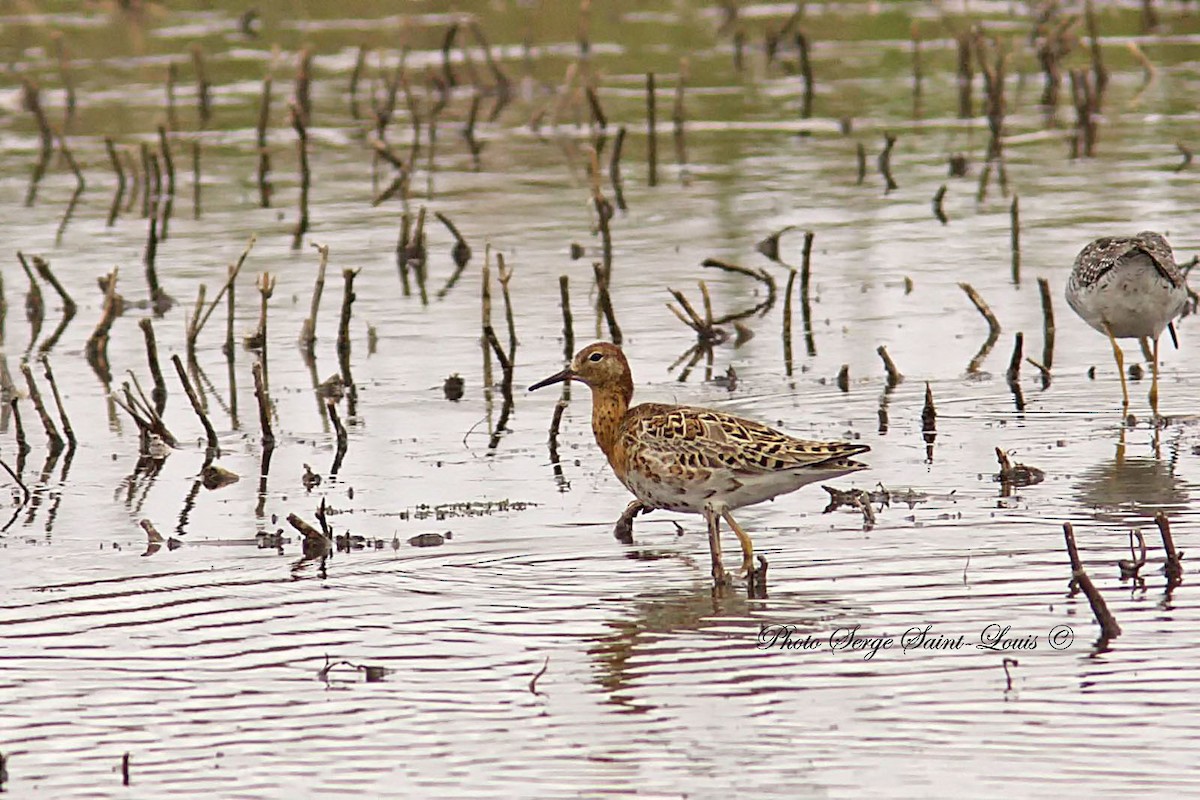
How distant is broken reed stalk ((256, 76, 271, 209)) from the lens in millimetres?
19328

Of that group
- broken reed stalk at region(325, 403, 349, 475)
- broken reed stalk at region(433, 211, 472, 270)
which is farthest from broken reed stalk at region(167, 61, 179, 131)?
broken reed stalk at region(325, 403, 349, 475)

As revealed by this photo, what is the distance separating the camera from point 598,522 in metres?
9.49

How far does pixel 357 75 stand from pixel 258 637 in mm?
17143

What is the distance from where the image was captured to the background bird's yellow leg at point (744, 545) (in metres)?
8.40

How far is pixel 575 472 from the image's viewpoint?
34.5 ft

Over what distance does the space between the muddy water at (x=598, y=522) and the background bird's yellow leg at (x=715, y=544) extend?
0.65 feet

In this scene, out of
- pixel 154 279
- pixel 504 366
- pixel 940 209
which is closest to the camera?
pixel 504 366

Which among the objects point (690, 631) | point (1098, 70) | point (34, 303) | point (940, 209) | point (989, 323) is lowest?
point (690, 631)

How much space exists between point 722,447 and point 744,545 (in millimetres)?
432

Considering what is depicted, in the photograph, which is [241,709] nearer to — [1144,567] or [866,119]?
[1144,567]

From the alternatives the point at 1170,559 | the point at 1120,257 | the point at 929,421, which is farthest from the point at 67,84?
the point at 1170,559

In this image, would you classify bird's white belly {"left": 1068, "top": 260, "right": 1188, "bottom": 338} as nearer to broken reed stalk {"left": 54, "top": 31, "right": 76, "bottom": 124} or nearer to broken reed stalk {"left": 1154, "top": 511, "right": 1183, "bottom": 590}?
broken reed stalk {"left": 1154, "top": 511, "right": 1183, "bottom": 590}

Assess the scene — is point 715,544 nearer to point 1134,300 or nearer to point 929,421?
point 929,421

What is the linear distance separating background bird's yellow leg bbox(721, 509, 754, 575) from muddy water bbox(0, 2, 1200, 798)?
0.57 feet
